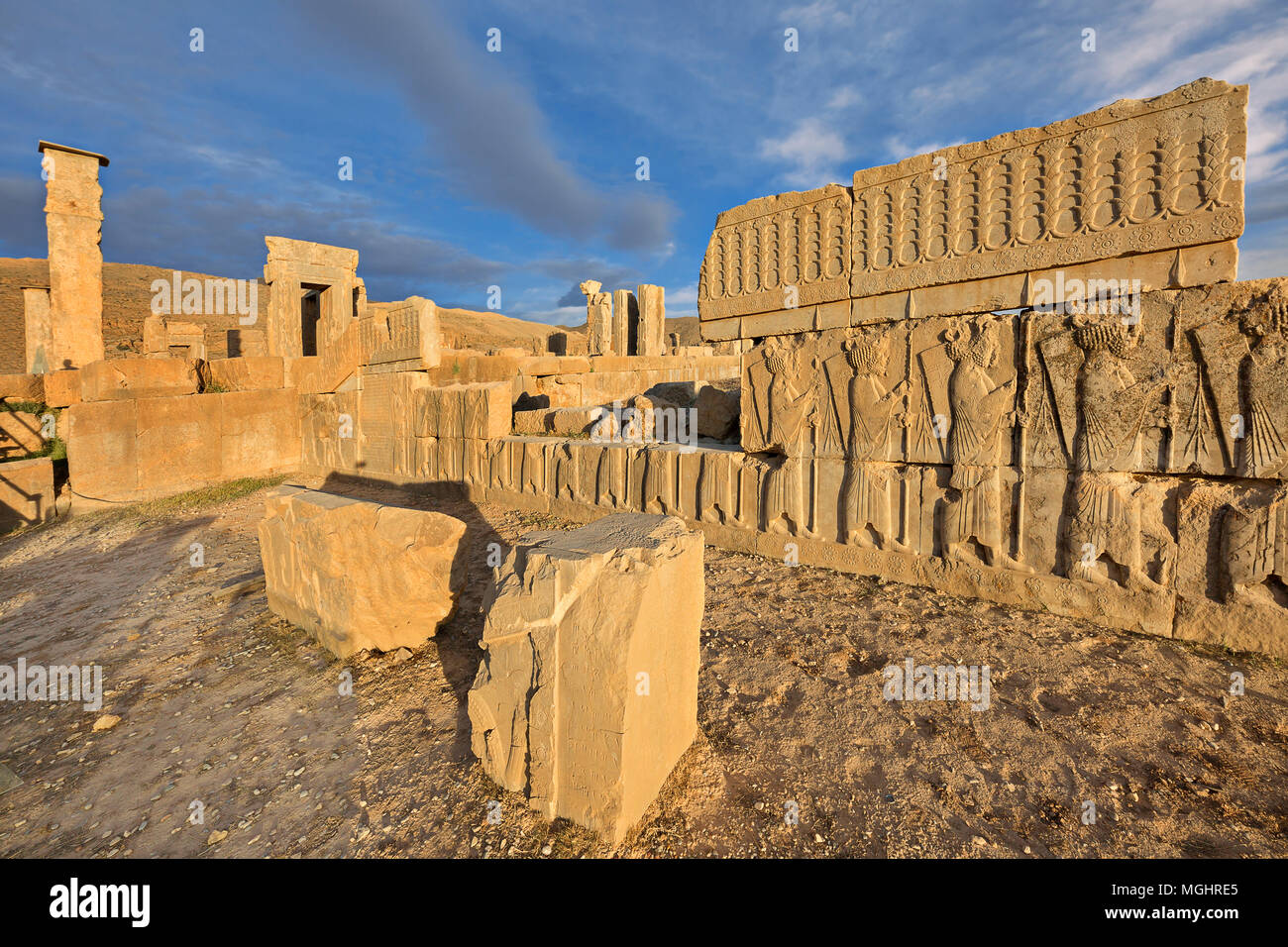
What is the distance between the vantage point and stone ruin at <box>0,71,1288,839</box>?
2039mm

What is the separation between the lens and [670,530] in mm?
2387

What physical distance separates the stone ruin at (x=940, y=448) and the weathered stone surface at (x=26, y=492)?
6.53 meters

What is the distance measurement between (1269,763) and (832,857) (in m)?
1.75

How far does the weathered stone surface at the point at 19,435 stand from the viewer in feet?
27.9

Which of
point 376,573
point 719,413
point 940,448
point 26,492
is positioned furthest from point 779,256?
point 26,492

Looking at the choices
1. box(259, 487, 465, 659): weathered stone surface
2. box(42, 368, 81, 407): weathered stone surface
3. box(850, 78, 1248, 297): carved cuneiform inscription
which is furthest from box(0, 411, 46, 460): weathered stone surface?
Result: box(850, 78, 1248, 297): carved cuneiform inscription

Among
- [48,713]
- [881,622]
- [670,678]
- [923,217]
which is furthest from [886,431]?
[48,713]

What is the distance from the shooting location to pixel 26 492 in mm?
7445

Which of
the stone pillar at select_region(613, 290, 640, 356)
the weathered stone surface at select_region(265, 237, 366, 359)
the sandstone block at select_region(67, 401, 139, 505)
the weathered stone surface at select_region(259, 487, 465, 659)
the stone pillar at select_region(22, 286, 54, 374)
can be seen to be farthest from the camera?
the stone pillar at select_region(613, 290, 640, 356)

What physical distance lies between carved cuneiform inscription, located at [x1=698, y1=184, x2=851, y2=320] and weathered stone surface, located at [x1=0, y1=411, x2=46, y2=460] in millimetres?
10434

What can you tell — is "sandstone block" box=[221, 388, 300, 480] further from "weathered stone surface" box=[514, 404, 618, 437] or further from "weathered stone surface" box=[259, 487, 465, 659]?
"weathered stone surface" box=[259, 487, 465, 659]

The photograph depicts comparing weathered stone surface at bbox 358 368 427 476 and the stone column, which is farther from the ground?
the stone column

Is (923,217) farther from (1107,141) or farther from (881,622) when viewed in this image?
(881,622)

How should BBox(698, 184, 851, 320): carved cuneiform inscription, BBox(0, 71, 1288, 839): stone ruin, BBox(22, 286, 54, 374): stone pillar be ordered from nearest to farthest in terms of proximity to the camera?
BBox(0, 71, 1288, 839): stone ruin
BBox(698, 184, 851, 320): carved cuneiform inscription
BBox(22, 286, 54, 374): stone pillar
